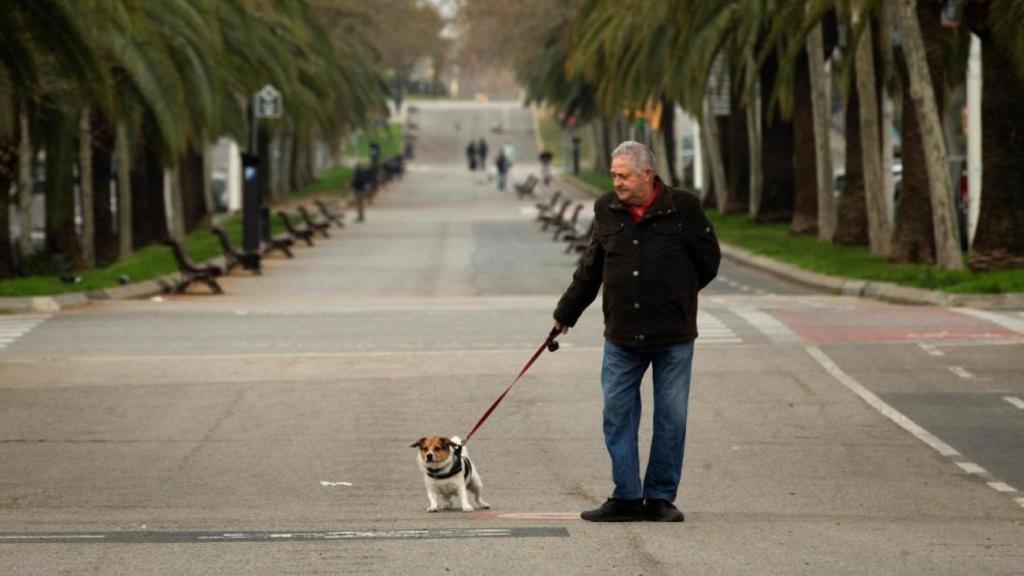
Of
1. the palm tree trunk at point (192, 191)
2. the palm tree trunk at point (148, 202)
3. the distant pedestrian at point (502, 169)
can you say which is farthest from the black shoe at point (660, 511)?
the distant pedestrian at point (502, 169)

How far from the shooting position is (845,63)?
36.6m

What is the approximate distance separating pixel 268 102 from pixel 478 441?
29207mm

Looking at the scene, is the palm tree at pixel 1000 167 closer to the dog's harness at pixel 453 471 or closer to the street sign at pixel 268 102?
the street sign at pixel 268 102

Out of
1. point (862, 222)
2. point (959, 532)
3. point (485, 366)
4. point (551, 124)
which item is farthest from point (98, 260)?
point (551, 124)

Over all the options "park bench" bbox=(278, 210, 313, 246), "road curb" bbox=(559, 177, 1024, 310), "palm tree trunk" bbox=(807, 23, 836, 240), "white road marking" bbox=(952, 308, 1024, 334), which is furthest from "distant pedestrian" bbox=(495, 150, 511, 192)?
"white road marking" bbox=(952, 308, 1024, 334)

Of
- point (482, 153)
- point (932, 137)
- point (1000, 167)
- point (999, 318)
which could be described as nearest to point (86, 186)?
point (932, 137)

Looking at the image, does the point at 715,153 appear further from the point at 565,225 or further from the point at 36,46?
the point at 36,46

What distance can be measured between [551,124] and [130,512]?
14248 cm

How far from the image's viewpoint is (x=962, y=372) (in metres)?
18.4

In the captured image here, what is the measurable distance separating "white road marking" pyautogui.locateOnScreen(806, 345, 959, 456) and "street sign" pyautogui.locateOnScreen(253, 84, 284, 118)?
78.9ft

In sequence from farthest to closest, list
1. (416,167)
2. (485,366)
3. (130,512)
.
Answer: (416,167) → (485,366) → (130,512)

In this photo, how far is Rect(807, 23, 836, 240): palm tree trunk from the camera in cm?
4053

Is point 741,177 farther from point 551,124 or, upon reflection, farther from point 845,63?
point 551,124

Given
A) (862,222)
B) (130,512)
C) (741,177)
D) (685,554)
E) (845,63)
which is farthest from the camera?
(741,177)
